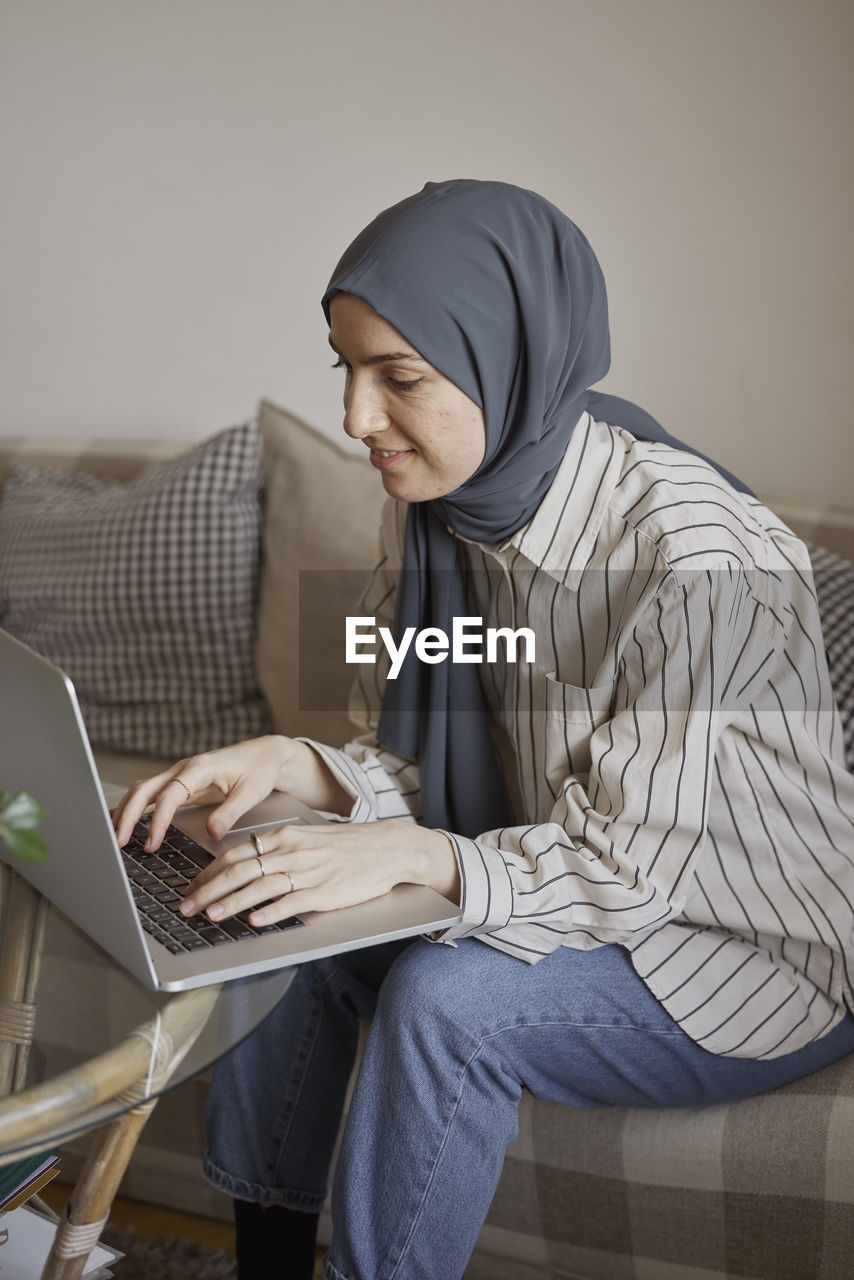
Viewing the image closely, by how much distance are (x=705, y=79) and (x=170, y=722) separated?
48.8 inches

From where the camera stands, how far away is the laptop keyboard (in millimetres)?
846

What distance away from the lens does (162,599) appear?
72.7 inches

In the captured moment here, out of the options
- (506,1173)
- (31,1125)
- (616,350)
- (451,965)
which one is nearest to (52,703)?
(31,1125)

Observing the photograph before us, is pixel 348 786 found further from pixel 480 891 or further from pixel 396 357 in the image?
pixel 396 357

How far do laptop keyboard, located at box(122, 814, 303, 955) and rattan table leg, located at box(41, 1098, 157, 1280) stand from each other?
0.12 metres

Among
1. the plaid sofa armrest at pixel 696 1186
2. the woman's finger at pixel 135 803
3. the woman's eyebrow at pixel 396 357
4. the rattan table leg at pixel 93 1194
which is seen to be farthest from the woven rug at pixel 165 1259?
the woman's eyebrow at pixel 396 357

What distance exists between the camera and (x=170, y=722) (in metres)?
1.88

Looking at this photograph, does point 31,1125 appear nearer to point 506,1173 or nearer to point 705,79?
point 506,1173

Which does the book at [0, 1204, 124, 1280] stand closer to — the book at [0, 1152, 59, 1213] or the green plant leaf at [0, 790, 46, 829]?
the book at [0, 1152, 59, 1213]

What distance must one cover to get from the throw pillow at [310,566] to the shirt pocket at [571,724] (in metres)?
0.63

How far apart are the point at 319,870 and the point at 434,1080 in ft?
0.71

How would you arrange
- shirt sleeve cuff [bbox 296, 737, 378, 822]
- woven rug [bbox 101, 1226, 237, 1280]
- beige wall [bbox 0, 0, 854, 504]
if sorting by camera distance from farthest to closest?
beige wall [bbox 0, 0, 854, 504]
woven rug [bbox 101, 1226, 237, 1280]
shirt sleeve cuff [bbox 296, 737, 378, 822]

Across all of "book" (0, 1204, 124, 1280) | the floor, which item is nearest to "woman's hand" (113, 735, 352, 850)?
"book" (0, 1204, 124, 1280)

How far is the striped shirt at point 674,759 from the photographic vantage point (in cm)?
101
